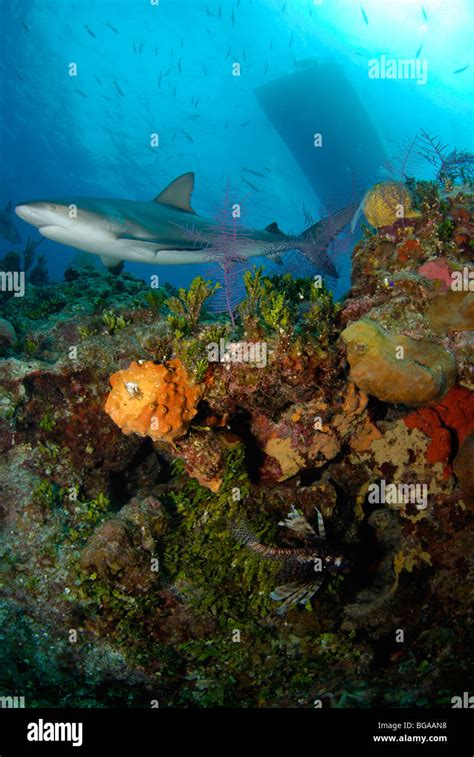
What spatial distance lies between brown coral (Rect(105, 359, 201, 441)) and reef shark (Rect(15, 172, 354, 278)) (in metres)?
2.37

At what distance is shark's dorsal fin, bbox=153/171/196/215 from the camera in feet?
28.0

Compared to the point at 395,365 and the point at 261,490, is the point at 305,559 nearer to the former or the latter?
the point at 261,490

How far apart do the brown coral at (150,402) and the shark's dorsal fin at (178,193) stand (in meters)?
5.80

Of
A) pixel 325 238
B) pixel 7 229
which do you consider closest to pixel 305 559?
pixel 325 238

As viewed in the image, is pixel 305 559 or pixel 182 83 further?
pixel 182 83

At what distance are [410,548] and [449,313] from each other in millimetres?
3271

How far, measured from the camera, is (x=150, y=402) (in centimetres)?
412

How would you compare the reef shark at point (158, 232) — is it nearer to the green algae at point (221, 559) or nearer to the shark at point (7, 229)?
the green algae at point (221, 559)

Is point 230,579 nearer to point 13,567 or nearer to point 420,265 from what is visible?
point 13,567

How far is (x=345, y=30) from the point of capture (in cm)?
4297

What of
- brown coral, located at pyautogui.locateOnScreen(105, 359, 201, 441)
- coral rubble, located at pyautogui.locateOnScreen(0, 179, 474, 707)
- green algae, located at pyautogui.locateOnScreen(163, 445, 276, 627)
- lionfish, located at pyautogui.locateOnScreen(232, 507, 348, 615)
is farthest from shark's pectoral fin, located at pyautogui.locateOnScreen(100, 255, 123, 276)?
lionfish, located at pyautogui.locateOnScreen(232, 507, 348, 615)

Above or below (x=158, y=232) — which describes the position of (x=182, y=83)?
above

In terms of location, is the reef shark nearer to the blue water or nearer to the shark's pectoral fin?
the shark's pectoral fin

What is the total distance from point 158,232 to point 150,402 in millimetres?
4770
